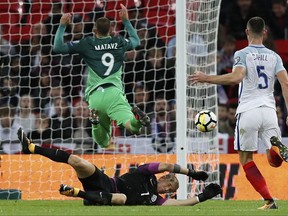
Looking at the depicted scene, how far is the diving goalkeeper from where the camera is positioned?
10.7 metres

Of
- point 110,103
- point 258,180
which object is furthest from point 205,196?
point 110,103

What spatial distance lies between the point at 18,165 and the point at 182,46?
10.3ft

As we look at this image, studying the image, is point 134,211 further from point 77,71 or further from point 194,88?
point 77,71

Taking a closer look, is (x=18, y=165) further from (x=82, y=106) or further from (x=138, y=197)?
(x=138, y=197)

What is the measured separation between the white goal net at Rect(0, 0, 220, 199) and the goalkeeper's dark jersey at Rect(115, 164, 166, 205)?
2837 millimetres

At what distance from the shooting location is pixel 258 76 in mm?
10641

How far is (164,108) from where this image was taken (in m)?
15.7

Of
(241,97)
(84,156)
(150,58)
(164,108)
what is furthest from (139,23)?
(241,97)

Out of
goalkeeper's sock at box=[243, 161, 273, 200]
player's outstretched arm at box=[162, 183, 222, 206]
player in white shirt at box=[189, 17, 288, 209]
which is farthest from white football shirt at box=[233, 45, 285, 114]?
player's outstretched arm at box=[162, 183, 222, 206]

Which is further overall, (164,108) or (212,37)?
(164,108)

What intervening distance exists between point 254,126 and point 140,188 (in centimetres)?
140

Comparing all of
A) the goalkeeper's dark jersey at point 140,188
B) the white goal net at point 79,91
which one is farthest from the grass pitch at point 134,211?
the white goal net at point 79,91

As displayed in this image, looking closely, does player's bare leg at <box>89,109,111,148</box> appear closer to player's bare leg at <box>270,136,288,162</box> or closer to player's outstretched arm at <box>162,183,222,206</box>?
player's outstretched arm at <box>162,183,222,206</box>

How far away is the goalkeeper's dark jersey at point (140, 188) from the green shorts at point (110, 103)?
4.50 ft
